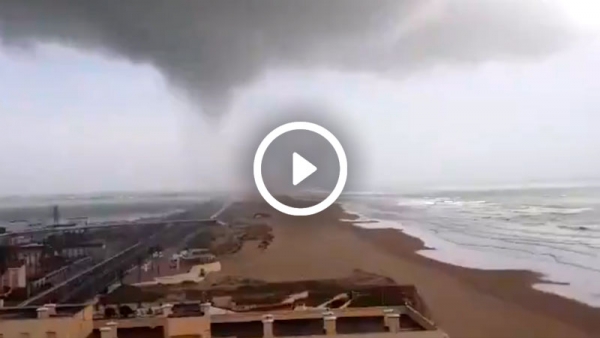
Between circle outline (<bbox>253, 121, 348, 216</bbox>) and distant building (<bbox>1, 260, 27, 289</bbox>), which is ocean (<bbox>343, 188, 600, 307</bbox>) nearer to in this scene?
circle outline (<bbox>253, 121, 348, 216</bbox>)

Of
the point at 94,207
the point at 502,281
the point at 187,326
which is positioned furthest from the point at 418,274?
the point at 94,207

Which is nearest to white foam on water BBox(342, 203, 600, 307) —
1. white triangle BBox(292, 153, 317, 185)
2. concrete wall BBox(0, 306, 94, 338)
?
white triangle BBox(292, 153, 317, 185)

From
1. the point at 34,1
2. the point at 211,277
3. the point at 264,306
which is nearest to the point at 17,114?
the point at 34,1

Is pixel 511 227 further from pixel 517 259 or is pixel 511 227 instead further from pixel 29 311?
pixel 29 311

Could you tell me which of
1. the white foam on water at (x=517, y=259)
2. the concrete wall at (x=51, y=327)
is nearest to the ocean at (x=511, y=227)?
the white foam on water at (x=517, y=259)

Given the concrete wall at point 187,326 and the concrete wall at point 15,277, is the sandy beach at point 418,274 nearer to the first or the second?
the concrete wall at point 187,326

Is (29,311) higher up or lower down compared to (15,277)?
lower down

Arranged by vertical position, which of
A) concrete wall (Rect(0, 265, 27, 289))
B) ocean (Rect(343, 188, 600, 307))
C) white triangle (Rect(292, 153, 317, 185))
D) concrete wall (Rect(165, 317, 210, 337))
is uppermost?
white triangle (Rect(292, 153, 317, 185))
